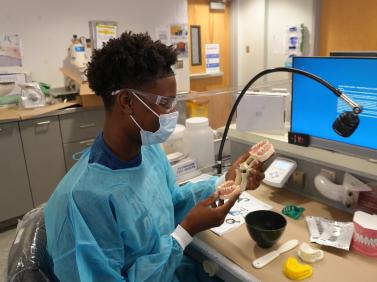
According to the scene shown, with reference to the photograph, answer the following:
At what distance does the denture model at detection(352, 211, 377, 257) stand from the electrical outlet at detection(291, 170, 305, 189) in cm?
35

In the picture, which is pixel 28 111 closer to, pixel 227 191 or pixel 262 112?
pixel 262 112

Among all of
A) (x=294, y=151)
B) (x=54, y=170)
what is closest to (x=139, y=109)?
(x=294, y=151)

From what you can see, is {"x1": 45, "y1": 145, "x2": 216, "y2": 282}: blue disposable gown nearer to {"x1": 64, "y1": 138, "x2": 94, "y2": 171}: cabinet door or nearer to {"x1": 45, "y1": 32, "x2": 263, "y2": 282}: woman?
{"x1": 45, "y1": 32, "x2": 263, "y2": 282}: woman

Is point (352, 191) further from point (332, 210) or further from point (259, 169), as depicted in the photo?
point (259, 169)

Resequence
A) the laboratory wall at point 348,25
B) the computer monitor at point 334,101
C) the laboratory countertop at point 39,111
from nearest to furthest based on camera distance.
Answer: the computer monitor at point 334,101 → the laboratory countertop at point 39,111 → the laboratory wall at point 348,25

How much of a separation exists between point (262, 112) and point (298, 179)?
13.4 inches

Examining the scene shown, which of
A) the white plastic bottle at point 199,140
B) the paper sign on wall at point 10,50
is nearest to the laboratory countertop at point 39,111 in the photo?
the paper sign on wall at point 10,50

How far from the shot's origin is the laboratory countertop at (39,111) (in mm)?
2555

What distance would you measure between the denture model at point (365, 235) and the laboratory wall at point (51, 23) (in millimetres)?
3132

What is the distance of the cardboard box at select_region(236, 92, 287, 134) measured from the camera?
145cm

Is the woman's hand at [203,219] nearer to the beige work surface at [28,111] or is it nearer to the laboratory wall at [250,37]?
the beige work surface at [28,111]

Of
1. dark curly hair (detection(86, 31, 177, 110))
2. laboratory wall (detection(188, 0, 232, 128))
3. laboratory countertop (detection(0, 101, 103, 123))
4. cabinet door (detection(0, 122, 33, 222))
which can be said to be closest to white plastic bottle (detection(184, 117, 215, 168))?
dark curly hair (detection(86, 31, 177, 110))

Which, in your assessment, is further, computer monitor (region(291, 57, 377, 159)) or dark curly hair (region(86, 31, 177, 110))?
computer monitor (region(291, 57, 377, 159))

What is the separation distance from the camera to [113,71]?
95cm
